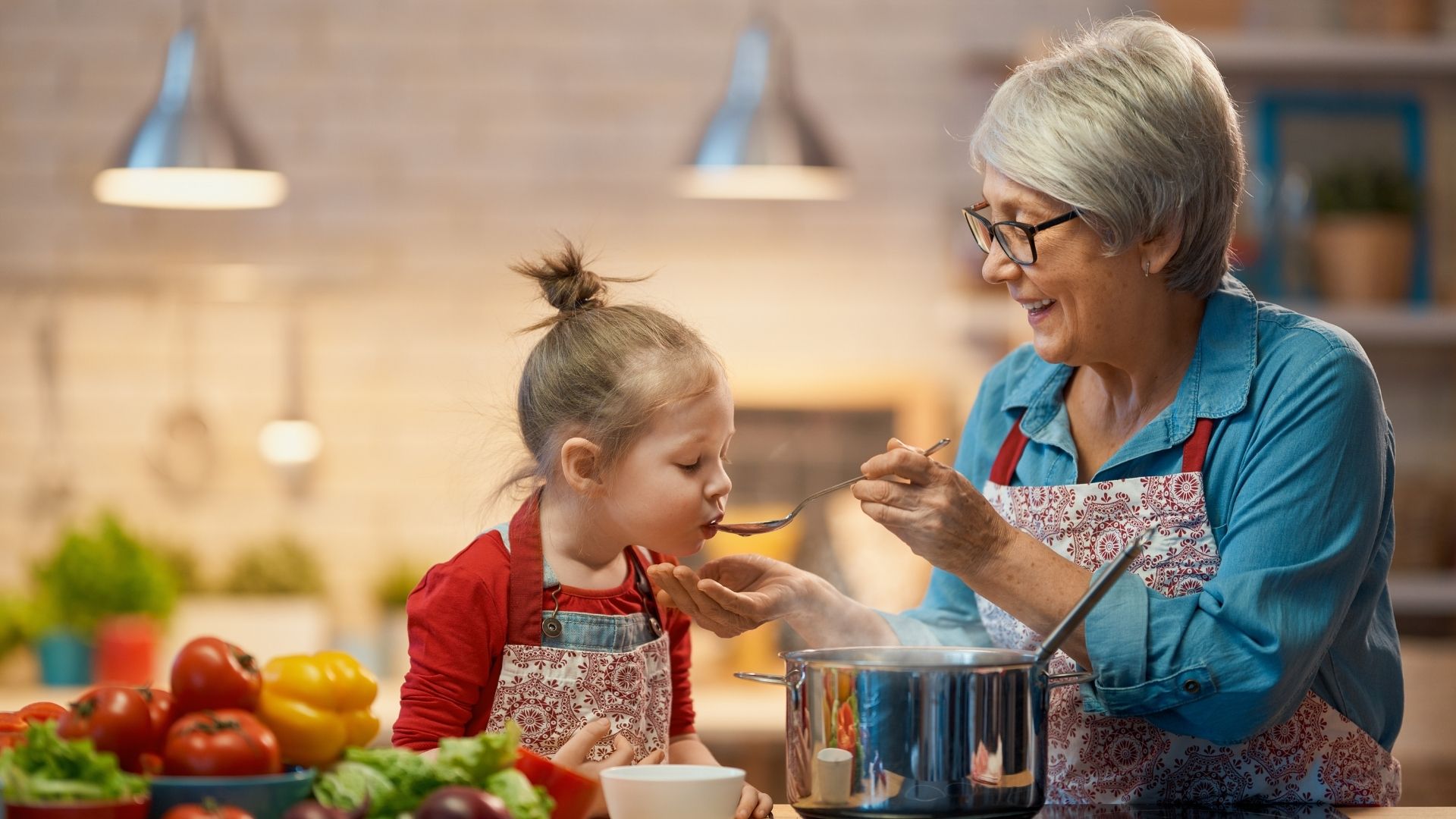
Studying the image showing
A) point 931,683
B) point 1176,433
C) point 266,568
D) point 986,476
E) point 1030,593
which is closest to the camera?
point 931,683

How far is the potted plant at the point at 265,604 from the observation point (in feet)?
12.3

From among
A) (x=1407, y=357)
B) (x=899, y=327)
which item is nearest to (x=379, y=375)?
(x=899, y=327)

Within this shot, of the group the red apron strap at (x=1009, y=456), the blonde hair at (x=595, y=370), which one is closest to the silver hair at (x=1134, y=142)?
the red apron strap at (x=1009, y=456)

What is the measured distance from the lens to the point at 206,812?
3.53 ft

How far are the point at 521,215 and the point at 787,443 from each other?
3.09ft

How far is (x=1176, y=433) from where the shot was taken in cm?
170

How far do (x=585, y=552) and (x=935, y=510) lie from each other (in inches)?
15.5

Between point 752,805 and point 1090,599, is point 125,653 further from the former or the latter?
point 1090,599

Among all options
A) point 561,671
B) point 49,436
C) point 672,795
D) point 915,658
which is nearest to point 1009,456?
point 915,658

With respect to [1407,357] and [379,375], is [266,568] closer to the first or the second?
[379,375]

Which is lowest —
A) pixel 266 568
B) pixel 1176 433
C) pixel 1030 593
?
pixel 266 568

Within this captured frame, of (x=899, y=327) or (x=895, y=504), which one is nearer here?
(x=895, y=504)

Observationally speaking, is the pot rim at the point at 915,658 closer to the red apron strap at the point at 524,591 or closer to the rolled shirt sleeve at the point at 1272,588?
the rolled shirt sleeve at the point at 1272,588

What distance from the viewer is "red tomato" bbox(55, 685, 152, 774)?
3.74 feet
